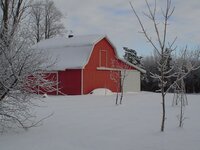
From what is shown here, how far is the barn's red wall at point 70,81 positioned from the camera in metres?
27.9

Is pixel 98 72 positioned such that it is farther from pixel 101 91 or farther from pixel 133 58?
pixel 133 58

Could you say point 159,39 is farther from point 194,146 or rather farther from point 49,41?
point 49,41

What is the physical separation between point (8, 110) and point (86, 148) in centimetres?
273

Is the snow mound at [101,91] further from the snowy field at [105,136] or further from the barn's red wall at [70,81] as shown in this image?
the snowy field at [105,136]

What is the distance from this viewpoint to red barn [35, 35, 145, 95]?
28.0 metres

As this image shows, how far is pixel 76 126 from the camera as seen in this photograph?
10.1 metres

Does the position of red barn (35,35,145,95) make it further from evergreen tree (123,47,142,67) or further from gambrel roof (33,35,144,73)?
evergreen tree (123,47,142,67)

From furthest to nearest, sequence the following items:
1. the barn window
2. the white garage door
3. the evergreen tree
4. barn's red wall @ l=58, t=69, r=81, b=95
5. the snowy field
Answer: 1. the evergreen tree
2. the white garage door
3. the barn window
4. barn's red wall @ l=58, t=69, r=81, b=95
5. the snowy field

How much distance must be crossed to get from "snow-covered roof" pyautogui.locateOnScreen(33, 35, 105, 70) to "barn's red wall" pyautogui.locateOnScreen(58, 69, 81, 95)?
1.77ft

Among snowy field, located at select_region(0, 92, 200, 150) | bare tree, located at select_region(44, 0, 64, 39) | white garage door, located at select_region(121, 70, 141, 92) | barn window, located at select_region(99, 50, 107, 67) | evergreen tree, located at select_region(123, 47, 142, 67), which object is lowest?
snowy field, located at select_region(0, 92, 200, 150)

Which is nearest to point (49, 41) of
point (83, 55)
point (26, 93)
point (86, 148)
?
point (83, 55)

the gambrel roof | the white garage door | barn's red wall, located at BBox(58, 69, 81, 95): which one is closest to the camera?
barn's red wall, located at BBox(58, 69, 81, 95)

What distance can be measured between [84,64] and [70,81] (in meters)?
1.85

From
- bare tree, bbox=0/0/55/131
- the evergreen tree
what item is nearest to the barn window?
the evergreen tree
